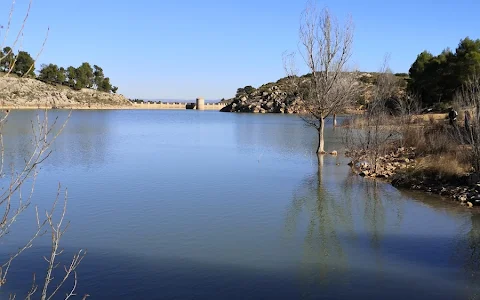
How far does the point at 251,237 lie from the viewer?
393 inches

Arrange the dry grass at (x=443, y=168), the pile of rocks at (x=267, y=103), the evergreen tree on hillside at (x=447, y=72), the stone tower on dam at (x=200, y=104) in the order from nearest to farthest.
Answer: the dry grass at (x=443, y=168) → the evergreen tree on hillside at (x=447, y=72) → the pile of rocks at (x=267, y=103) → the stone tower on dam at (x=200, y=104)

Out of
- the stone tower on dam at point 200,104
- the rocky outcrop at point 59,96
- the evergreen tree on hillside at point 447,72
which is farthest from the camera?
the stone tower on dam at point 200,104

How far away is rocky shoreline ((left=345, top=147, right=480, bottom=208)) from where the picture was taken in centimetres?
1405


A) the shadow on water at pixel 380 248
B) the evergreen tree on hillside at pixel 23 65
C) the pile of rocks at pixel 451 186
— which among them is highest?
the evergreen tree on hillside at pixel 23 65

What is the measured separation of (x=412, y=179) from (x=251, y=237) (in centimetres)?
934

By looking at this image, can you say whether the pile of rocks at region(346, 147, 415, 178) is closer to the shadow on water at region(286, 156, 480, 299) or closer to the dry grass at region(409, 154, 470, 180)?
the dry grass at region(409, 154, 470, 180)

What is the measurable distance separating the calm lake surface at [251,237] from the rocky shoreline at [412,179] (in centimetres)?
70

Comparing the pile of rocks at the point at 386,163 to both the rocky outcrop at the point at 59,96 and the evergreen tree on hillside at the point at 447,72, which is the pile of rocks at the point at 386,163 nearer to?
the evergreen tree on hillside at the point at 447,72

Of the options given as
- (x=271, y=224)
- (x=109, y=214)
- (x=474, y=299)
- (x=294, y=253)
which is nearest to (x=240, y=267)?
(x=294, y=253)

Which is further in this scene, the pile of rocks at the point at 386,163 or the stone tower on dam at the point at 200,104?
the stone tower on dam at the point at 200,104

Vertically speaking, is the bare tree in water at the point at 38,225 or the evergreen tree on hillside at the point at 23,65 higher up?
the evergreen tree on hillside at the point at 23,65

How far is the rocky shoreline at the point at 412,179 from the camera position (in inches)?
553

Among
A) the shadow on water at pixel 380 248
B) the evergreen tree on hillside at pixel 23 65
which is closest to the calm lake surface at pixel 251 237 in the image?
the shadow on water at pixel 380 248

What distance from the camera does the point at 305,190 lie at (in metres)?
15.6
